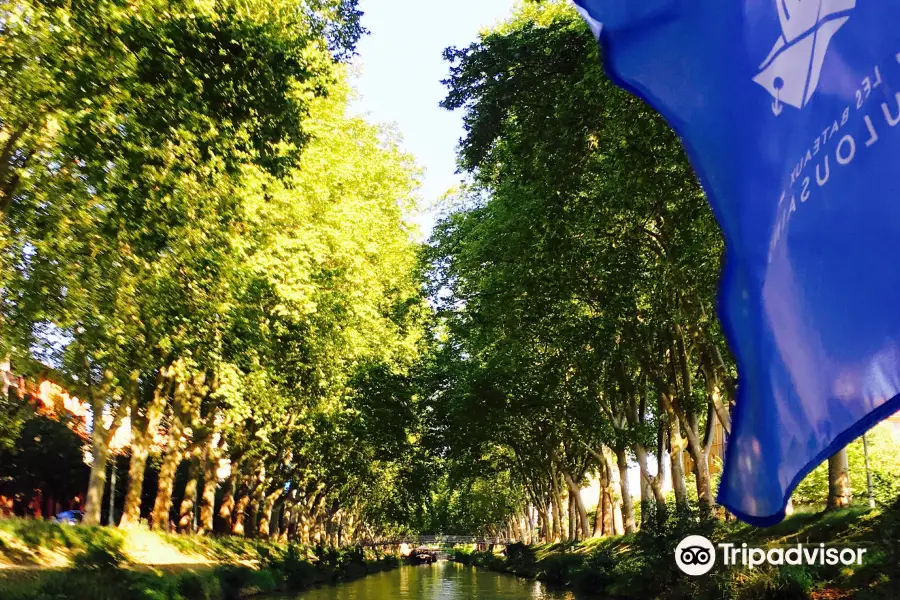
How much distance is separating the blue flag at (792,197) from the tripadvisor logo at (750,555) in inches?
436

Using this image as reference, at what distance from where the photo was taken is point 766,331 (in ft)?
13.9

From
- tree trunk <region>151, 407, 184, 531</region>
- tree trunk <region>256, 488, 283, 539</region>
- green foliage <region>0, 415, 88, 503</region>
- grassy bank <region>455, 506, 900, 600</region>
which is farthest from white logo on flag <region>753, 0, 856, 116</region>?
green foliage <region>0, 415, 88, 503</region>

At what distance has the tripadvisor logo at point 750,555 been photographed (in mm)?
14018

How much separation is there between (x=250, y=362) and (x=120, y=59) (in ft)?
34.7

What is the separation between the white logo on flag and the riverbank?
498 inches

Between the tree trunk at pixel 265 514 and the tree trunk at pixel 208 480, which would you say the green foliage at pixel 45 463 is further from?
the tree trunk at pixel 208 480

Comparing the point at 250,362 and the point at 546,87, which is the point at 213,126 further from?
the point at 250,362

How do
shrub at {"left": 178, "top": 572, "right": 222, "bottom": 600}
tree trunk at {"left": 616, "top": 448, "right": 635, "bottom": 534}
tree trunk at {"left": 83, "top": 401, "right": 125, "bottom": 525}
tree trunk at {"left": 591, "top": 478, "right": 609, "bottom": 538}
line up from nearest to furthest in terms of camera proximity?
shrub at {"left": 178, "top": 572, "right": 222, "bottom": 600}, tree trunk at {"left": 83, "top": 401, "right": 125, "bottom": 525}, tree trunk at {"left": 616, "top": 448, "right": 635, "bottom": 534}, tree trunk at {"left": 591, "top": 478, "right": 609, "bottom": 538}

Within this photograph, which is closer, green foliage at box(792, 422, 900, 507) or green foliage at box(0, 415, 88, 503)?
green foliage at box(0, 415, 88, 503)

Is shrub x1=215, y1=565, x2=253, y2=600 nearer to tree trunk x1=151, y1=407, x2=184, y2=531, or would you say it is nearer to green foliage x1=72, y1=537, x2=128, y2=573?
tree trunk x1=151, y1=407, x2=184, y2=531

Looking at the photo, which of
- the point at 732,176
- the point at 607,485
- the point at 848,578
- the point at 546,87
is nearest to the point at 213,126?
the point at 546,87

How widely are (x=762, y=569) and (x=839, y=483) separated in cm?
526

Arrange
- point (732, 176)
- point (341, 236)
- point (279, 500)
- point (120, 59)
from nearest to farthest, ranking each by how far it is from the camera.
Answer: point (732, 176) < point (120, 59) < point (341, 236) < point (279, 500)

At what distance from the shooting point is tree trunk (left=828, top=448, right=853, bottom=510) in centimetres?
1803
